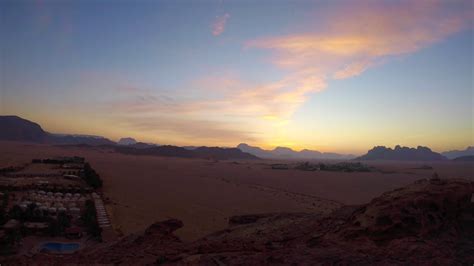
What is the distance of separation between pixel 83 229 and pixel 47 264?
25.3 ft

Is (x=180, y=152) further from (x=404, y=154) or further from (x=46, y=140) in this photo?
(x=404, y=154)

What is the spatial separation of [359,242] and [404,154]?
164615 millimetres

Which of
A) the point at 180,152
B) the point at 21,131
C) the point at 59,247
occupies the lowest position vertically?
the point at 59,247

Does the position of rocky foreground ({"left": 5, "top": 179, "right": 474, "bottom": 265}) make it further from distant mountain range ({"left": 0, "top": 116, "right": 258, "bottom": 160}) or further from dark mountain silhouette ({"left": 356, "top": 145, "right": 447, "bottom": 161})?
dark mountain silhouette ({"left": 356, "top": 145, "right": 447, "bottom": 161})

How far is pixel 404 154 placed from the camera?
6211 inches

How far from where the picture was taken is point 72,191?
25.6 metres

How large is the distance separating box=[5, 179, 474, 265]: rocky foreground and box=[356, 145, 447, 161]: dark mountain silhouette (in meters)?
158

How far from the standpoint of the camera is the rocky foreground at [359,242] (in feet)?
25.7

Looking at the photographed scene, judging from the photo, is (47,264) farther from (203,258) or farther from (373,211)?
(373,211)

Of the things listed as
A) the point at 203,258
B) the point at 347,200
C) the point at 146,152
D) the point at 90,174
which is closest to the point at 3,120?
the point at 146,152

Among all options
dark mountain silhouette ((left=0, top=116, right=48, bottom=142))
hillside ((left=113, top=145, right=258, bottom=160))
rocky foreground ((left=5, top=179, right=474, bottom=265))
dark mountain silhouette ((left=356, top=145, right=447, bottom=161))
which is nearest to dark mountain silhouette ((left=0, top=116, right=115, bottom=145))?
dark mountain silhouette ((left=0, top=116, right=48, bottom=142))

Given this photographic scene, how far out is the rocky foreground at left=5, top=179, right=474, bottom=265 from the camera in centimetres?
783

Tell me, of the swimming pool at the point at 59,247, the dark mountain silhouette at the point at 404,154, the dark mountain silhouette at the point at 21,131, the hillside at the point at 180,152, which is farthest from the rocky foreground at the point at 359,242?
the dark mountain silhouette at the point at 404,154

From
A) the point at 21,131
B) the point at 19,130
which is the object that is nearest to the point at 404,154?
the point at 21,131
